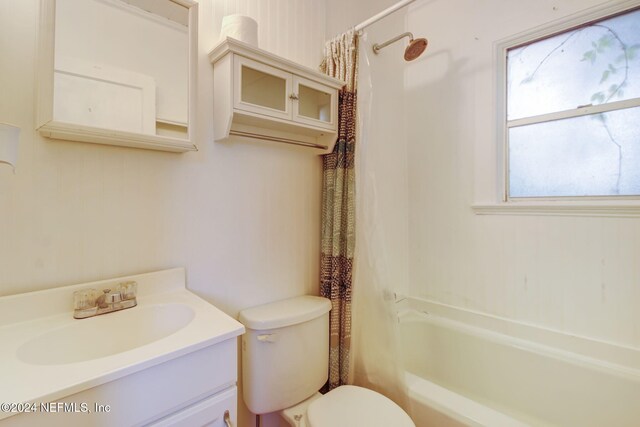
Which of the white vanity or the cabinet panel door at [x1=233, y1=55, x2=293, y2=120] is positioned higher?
the cabinet panel door at [x1=233, y1=55, x2=293, y2=120]

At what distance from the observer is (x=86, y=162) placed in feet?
3.09

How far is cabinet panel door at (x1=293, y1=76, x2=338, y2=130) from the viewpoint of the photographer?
131cm

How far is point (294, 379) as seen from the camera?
123 centimetres

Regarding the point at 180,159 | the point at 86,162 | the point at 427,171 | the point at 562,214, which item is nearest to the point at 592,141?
the point at 562,214

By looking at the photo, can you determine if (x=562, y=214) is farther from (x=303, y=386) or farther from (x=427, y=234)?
(x=303, y=386)

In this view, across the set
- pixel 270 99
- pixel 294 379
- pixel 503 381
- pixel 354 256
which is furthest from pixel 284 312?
pixel 503 381

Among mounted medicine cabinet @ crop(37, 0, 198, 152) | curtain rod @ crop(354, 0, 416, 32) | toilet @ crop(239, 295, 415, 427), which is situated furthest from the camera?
curtain rod @ crop(354, 0, 416, 32)

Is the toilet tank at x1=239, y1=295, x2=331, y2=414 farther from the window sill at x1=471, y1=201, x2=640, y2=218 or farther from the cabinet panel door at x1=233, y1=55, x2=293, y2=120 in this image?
the window sill at x1=471, y1=201, x2=640, y2=218

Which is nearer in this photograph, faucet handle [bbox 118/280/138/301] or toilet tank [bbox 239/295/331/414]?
faucet handle [bbox 118/280/138/301]

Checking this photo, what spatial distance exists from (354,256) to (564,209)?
1.09 meters

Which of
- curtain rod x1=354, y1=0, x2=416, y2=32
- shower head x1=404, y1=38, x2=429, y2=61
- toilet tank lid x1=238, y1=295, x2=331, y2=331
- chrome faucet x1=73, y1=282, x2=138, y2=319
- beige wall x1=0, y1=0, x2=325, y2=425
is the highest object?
curtain rod x1=354, y1=0, x2=416, y2=32

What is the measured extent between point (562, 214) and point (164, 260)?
188cm

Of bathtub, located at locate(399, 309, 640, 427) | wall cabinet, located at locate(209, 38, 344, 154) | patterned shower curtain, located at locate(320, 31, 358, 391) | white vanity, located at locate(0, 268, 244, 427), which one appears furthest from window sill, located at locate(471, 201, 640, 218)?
white vanity, located at locate(0, 268, 244, 427)

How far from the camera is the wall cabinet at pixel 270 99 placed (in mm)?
1125
